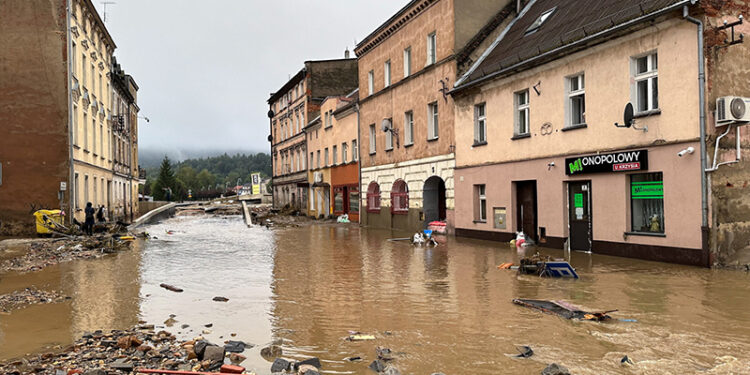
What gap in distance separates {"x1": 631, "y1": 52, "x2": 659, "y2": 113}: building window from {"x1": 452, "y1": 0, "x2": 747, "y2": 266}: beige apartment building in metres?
0.03

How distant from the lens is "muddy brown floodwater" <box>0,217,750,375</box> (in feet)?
19.5

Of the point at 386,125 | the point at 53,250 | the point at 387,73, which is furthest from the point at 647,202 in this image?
the point at 53,250

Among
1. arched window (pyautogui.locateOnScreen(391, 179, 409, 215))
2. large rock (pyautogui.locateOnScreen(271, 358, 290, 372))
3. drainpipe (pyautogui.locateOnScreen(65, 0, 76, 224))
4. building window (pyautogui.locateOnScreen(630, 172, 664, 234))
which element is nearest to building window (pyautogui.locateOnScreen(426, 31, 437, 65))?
arched window (pyautogui.locateOnScreen(391, 179, 409, 215))

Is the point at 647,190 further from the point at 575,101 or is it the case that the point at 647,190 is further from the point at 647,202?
the point at 575,101

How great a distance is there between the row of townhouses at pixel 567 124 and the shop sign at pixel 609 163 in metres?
0.04

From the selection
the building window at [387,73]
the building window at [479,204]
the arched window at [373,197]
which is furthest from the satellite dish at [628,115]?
the arched window at [373,197]

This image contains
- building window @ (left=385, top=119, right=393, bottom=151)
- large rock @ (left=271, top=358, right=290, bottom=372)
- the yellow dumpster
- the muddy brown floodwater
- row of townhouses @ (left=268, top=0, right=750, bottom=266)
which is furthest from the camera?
building window @ (left=385, top=119, right=393, bottom=151)

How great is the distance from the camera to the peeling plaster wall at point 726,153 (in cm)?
1199

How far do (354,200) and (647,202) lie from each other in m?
24.3

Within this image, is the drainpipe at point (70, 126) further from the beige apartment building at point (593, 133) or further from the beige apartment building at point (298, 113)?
the beige apartment building at point (298, 113)

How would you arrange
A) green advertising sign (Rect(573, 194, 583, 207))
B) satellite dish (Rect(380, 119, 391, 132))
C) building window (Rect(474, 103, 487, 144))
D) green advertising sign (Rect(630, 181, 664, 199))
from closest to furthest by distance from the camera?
green advertising sign (Rect(630, 181, 664, 199))
green advertising sign (Rect(573, 194, 583, 207))
building window (Rect(474, 103, 487, 144))
satellite dish (Rect(380, 119, 391, 132))

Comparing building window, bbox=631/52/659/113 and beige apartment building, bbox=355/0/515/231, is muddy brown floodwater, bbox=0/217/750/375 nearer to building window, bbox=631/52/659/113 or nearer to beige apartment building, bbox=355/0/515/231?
building window, bbox=631/52/659/113

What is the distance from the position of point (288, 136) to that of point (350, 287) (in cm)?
4615

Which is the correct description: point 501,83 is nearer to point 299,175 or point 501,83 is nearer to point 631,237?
point 631,237
